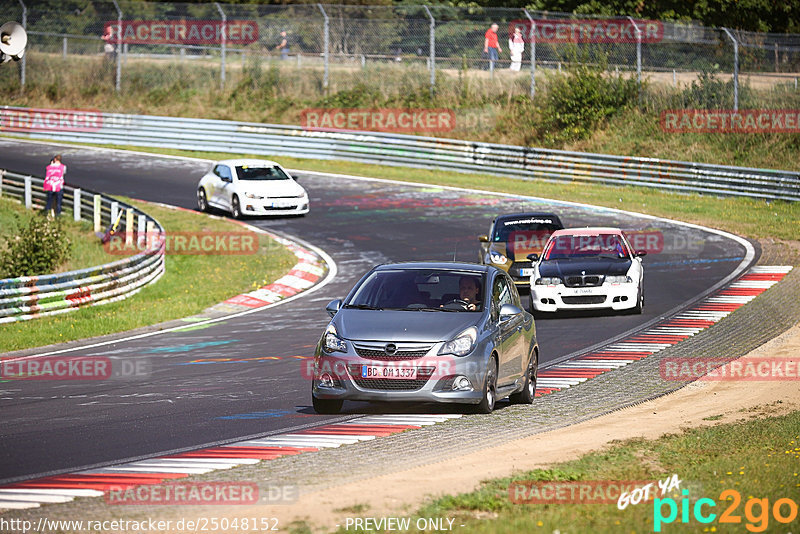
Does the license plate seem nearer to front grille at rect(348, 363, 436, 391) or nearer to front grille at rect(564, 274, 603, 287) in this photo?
front grille at rect(348, 363, 436, 391)

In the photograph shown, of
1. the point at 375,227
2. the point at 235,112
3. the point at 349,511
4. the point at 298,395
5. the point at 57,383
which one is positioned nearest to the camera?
the point at 349,511

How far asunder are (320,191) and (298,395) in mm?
23876

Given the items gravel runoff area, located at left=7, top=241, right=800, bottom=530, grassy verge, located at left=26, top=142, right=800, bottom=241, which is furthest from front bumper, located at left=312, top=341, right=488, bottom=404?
grassy verge, located at left=26, top=142, right=800, bottom=241

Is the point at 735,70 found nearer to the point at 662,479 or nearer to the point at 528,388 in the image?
the point at 528,388

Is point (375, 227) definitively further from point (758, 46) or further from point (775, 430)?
point (775, 430)

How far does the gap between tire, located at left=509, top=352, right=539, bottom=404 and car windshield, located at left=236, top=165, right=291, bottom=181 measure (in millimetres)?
20387

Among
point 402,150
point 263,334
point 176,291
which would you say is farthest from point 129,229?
point 402,150

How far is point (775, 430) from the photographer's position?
1075cm

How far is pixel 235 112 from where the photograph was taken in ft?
162

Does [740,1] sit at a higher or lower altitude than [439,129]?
higher

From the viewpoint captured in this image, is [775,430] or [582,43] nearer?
[775,430]

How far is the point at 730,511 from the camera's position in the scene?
740 cm

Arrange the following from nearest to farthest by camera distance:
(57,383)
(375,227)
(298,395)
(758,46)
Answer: (298,395), (57,383), (375,227), (758,46)

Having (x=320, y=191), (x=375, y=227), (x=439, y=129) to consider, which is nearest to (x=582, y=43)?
(x=439, y=129)
